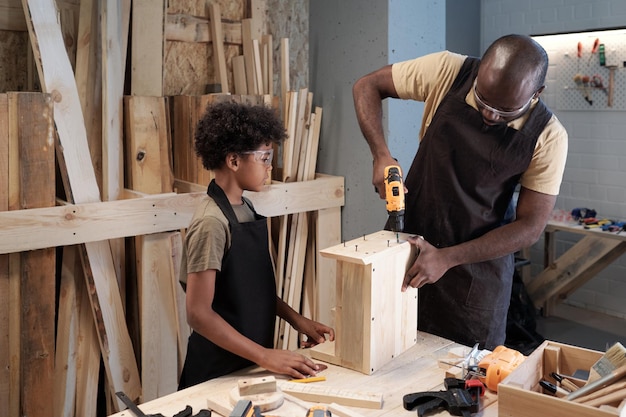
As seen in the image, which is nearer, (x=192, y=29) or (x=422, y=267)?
(x=422, y=267)

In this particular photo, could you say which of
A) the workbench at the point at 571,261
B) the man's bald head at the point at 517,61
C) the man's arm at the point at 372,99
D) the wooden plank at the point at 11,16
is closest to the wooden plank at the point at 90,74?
the wooden plank at the point at 11,16

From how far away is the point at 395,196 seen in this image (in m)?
2.07

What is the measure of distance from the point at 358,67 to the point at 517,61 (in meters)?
1.50

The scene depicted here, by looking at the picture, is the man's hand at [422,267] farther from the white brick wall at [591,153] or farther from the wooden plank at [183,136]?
the white brick wall at [591,153]

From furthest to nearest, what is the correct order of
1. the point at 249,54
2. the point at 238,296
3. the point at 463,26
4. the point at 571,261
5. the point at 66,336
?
the point at 463,26
the point at 571,261
the point at 249,54
the point at 66,336
the point at 238,296

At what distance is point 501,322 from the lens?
94.7 inches

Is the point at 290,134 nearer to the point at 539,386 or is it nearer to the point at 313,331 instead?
the point at 313,331

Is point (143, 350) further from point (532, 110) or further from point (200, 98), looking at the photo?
point (532, 110)

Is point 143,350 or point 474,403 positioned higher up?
point 474,403

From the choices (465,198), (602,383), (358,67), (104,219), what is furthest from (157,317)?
(602,383)

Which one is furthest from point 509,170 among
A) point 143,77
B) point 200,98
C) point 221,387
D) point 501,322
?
point 143,77

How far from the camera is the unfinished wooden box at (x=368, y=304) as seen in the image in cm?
188

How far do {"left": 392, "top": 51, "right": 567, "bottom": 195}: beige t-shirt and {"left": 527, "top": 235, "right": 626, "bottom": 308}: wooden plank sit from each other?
301 centimetres

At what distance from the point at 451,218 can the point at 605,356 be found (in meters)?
0.83
